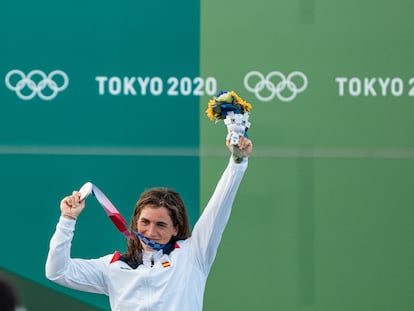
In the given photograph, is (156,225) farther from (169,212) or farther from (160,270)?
(160,270)

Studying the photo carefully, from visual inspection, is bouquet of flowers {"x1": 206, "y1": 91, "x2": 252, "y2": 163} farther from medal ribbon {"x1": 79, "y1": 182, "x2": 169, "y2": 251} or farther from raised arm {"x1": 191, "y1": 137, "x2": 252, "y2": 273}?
medal ribbon {"x1": 79, "y1": 182, "x2": 169, "y2": 251}

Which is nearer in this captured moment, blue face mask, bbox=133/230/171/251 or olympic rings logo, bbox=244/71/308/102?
blue face mask, bbox=133/230/171/251

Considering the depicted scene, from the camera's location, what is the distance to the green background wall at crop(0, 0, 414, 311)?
16.1 feet

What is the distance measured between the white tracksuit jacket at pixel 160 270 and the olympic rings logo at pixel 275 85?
121 cm

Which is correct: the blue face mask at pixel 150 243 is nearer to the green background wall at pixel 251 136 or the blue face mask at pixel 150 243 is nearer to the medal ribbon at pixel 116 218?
the medal ribbon at pixel 116 218

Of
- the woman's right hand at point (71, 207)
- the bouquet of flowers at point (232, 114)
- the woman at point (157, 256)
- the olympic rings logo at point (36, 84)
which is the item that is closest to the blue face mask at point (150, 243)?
the woman at point (157, 256)

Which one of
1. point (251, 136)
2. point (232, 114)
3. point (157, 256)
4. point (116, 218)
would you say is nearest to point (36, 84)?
point (251, 136)

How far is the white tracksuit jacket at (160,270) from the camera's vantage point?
145 inches

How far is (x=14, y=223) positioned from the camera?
16.0 ft

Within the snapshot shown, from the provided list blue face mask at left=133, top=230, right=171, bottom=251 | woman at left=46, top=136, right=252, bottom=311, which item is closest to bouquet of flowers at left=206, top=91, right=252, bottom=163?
woman at left=46, top=136, right=252, bottom=311

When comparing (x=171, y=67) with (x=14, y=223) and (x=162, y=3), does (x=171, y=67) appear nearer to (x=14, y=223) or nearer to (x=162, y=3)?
(x=162, y=3)

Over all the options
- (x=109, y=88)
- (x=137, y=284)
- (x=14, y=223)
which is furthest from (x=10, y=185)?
(x=137, y=284)

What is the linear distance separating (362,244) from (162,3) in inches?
56.2

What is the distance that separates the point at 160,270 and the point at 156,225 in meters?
0.17
